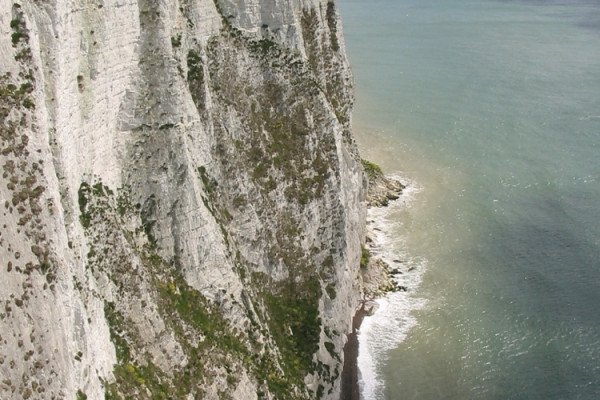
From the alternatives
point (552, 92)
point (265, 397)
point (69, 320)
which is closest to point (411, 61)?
point (552, 92)

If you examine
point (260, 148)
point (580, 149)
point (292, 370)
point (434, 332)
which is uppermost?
point (260, 148)

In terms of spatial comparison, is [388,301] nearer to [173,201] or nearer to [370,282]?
[370,282]

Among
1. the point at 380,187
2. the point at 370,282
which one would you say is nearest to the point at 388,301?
the point at 370,282

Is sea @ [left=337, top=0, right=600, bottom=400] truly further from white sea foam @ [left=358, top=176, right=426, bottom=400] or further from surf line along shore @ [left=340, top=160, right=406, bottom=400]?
surf line along shore @ [left=340, top=160, right=406, bottom=400]

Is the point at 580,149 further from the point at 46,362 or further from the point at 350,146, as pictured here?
the point at 46,362

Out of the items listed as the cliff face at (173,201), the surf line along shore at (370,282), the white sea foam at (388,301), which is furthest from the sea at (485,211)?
the cliff face at (173,201)

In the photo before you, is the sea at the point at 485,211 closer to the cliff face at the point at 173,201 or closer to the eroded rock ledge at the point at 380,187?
the eroded rock ledge at the point at 380,187
